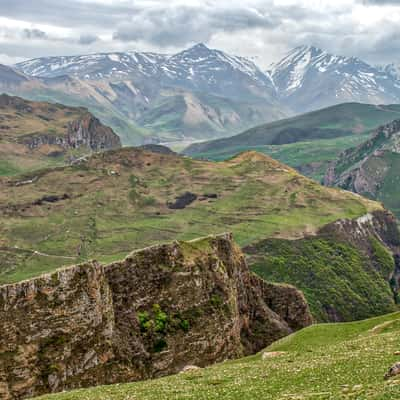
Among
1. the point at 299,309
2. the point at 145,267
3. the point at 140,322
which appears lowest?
the point at 299,309

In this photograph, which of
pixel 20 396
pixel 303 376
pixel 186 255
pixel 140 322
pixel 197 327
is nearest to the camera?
pixel 303 376

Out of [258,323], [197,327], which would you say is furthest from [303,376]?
[258,323]

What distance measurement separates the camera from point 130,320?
93.0m

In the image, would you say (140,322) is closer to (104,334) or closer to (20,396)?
(104,334)

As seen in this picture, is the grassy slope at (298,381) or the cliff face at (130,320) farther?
the cliff face at (130,320)

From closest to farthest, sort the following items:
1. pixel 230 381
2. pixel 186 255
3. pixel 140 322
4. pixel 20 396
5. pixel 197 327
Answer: pixel 230 381, pixel 20 396, pixel 140 322, pixel 197 327, pixel 186 255

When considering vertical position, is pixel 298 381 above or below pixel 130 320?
above

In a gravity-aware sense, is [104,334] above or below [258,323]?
above

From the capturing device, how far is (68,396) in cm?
5422

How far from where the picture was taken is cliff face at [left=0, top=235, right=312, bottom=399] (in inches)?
3132

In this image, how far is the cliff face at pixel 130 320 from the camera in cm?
7956

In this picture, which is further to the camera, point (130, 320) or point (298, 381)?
point (130, 320)

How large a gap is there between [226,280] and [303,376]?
211 ft

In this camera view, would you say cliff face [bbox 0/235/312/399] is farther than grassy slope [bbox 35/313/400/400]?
Yes
